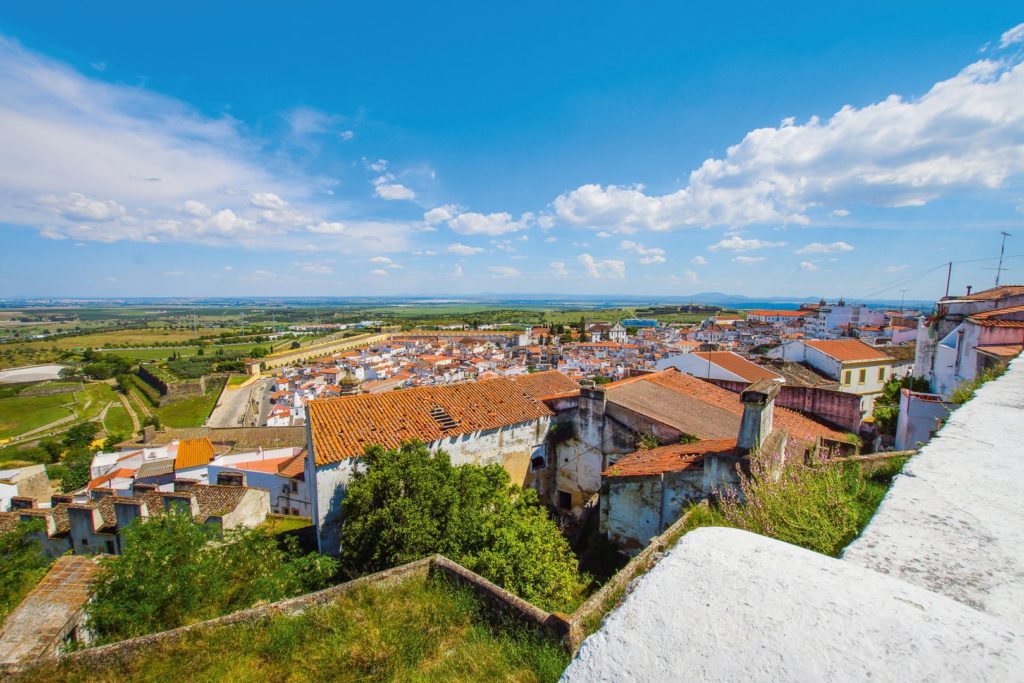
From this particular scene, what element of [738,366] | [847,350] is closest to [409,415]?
[738,366]

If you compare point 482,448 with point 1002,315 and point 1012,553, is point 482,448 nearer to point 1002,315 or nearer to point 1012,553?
point 1012,553

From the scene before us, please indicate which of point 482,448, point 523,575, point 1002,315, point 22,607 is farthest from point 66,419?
point 1002,315

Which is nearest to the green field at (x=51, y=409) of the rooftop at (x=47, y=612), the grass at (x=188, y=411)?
the grass at (x=188, y=411)

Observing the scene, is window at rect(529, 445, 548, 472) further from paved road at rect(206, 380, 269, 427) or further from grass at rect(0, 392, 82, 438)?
grass at rect(0, 392, 82, 438)

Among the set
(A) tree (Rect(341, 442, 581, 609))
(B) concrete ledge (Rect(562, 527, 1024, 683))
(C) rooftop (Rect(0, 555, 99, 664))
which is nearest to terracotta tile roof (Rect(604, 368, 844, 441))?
(A) tree (Rect(341, 442, 581, 609))

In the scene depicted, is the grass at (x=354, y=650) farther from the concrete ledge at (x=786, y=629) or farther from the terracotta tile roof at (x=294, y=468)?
the terracotta tile roof at (x=294, y=468)
